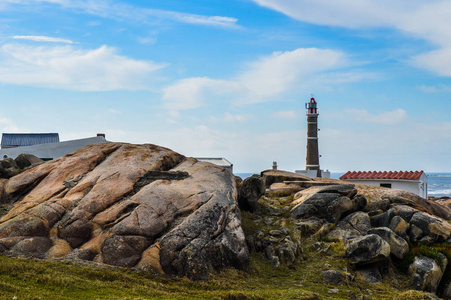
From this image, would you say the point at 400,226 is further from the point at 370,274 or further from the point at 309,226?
the point at 309,226

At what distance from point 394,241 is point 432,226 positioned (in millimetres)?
4277

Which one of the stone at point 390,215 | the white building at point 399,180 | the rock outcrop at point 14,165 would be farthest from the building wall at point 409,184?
the rock outcrop at point 14,165

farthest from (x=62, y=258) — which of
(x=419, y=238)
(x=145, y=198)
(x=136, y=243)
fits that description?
(x=419, y=238)

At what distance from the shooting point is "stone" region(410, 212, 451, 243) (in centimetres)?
2856

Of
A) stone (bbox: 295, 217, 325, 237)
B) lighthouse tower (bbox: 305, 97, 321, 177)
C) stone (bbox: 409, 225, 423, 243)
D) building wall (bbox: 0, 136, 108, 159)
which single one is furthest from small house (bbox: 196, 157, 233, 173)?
stone (bbox: 409, 225, 423, 243)

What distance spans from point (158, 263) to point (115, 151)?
1249 cm

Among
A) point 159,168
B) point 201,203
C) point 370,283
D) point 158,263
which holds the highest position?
point 159,168

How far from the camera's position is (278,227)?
29.3m

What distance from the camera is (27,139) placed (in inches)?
2776

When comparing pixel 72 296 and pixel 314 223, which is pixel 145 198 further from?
pixel 314 223

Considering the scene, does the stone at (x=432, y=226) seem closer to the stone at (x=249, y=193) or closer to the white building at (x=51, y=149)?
the stone at (x=249, y=193)

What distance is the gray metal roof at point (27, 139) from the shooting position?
6969 cm

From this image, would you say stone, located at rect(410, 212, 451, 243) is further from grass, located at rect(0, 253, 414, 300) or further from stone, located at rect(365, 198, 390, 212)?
grass, located at rect(0, 253, 414, 300)

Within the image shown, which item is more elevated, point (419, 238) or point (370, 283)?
point (419, 238)
